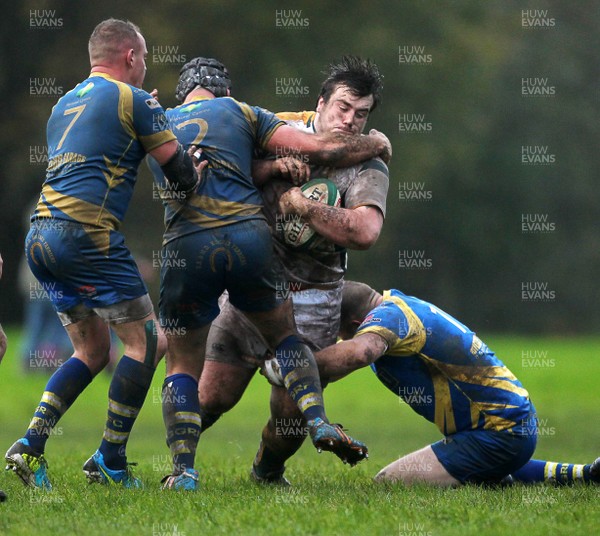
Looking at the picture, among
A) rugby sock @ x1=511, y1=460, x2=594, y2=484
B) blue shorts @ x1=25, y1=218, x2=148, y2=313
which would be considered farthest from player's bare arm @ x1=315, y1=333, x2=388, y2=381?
rugby sock @ x1=511, y1=460, x2=594, y2=484

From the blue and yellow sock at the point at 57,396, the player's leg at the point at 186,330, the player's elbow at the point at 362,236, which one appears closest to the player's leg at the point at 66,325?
the blue and yellow sock at the point at 57,396

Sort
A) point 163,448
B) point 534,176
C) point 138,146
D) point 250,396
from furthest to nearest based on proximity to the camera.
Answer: point 534,176 < point 250,396 < point 163,448 < point 138,146

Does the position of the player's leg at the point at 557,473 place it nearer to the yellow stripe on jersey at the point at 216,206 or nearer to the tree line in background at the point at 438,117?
the yellow stripe on jersey at the point at 216,206

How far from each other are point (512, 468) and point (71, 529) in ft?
9.37

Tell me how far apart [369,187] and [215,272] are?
102cm

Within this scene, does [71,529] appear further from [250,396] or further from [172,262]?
[250,396]

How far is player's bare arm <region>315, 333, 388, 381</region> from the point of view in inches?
266

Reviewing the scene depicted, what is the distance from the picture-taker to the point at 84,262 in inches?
254

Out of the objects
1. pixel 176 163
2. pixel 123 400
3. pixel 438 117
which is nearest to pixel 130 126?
pixel 176 163

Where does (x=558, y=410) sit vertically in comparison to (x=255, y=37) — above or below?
below

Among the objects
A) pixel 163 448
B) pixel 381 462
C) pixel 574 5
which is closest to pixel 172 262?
pixel 381 462

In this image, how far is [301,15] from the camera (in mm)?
31719

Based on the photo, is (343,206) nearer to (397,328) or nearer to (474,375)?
(397,328)

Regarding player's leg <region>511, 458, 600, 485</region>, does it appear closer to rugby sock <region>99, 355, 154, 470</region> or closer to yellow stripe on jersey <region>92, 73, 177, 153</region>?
rugby sock <region>99, 355, 154, 470</region>
